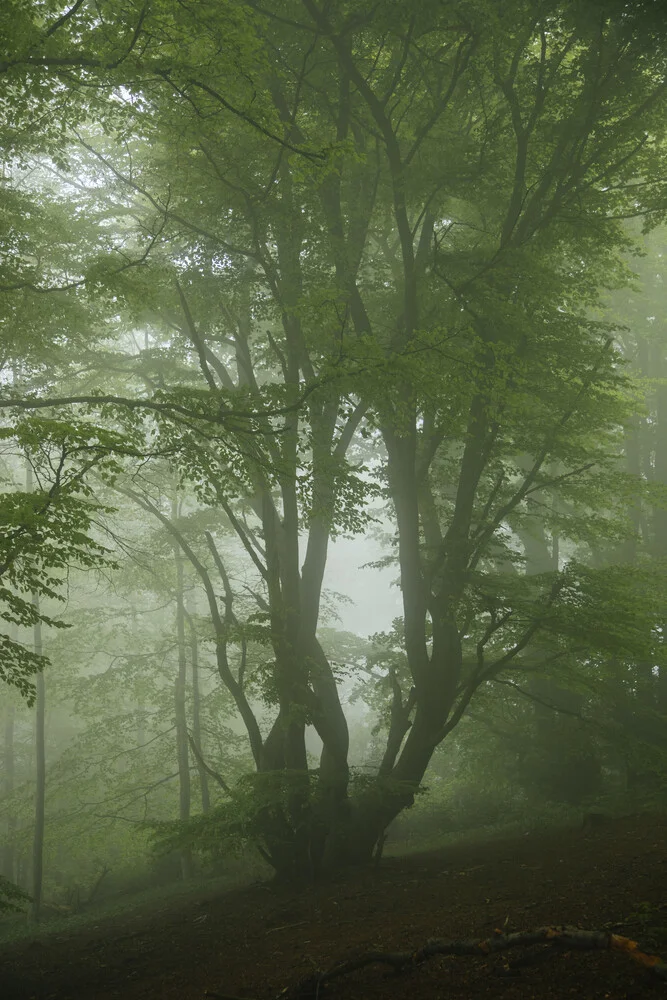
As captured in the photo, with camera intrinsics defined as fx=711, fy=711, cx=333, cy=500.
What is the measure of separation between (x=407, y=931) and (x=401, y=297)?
7385 mm

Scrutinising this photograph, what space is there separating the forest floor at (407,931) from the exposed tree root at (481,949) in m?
0.06

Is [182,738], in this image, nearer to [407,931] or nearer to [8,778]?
[8,778]

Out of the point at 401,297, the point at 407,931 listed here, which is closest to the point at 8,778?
the point at 401,297

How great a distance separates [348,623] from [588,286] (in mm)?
62131

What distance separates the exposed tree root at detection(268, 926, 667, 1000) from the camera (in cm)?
371

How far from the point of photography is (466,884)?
22.6 ft

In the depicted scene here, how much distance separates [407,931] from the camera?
5422mm

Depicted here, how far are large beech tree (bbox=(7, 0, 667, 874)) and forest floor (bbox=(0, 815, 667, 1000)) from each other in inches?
38.4

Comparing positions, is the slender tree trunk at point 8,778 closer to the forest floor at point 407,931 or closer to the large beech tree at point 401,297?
the forest floor at point 407,931

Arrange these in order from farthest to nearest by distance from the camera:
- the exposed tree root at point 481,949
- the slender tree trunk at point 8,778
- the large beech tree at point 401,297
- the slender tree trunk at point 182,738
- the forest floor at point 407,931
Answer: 1. the slender tree trunk at point 8,778
2. the slender tree trunk at point 182,738
3. the large beech tree at point 401,297
4. the forest floor at point 407,931
5. the exposed tree root at point 481,949

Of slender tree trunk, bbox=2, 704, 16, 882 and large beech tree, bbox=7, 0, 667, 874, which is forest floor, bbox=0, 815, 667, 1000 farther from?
slender tree trunk, bbox=2, 704, 16, 882

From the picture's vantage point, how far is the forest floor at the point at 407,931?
3.91 m

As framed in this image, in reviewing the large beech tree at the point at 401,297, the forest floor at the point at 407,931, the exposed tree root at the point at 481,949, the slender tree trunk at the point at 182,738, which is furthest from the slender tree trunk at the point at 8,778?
the exposed tree root at the point at 481,949

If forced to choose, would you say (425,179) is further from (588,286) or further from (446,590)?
(446,590)
